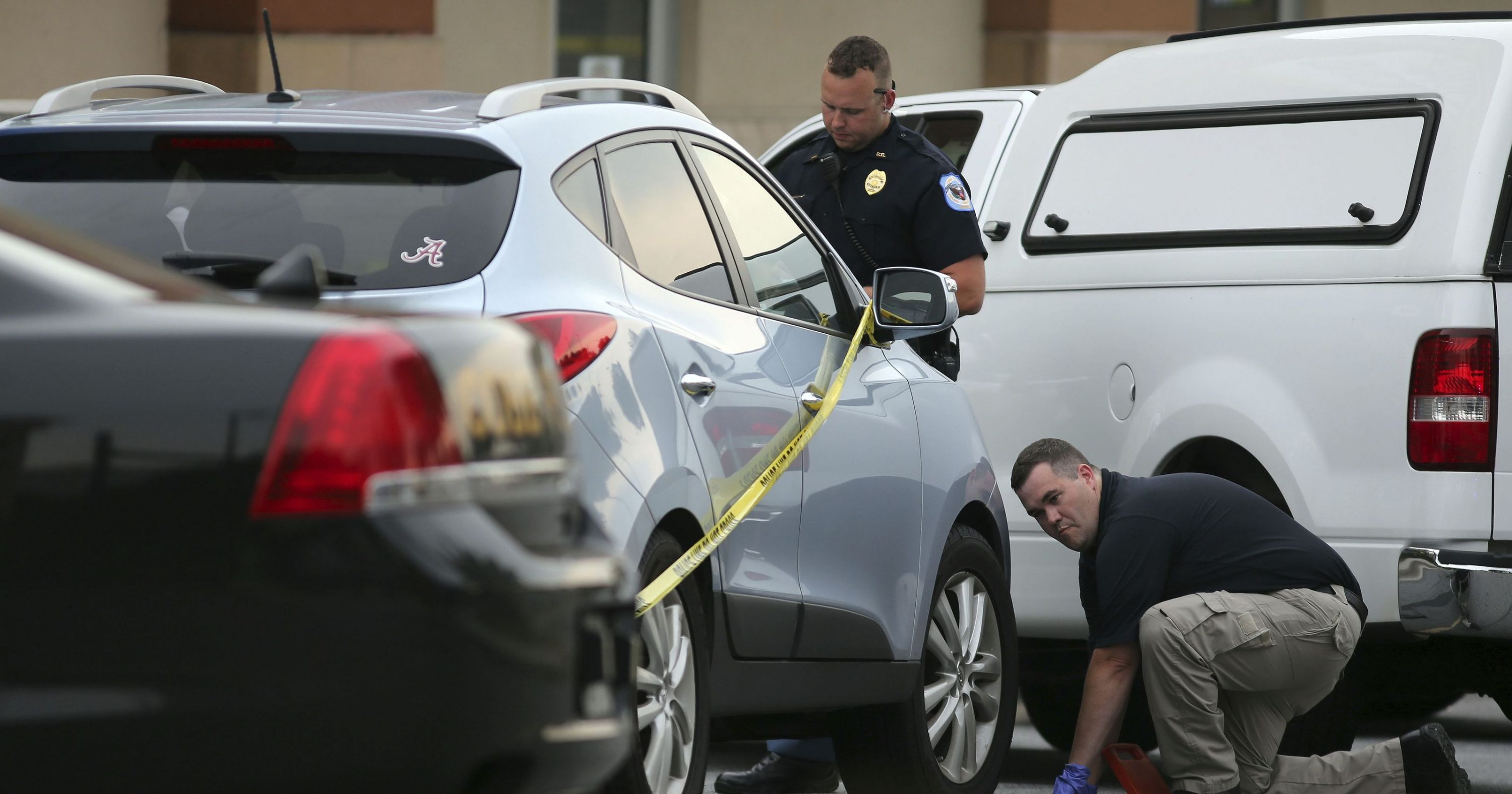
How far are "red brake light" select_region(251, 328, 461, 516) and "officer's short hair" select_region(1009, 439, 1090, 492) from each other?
135 inches

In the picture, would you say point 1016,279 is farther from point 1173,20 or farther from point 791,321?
point 1173,20

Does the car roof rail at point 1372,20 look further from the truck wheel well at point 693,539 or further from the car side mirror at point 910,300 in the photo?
the truck wheel well at point 693,539

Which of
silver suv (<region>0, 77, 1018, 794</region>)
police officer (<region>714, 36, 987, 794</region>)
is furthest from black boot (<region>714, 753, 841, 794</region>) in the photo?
silver suv (<region>0, 77, 1018, 794</region>)

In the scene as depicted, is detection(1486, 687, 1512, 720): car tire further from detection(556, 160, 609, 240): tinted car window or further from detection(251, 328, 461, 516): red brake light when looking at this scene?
detection(251, 328, 461, 516): red brake light

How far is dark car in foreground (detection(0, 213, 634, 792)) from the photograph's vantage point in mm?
2523

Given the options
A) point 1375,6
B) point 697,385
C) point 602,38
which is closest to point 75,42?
point 602,38

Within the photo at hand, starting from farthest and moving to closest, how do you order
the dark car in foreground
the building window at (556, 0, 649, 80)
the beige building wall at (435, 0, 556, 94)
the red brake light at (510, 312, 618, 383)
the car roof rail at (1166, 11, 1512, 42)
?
the building window at (556, 0, 649, 80), the beige building wall at (435, 0, 556, 94), the car roof rail at (1166, 11, 1512, 42), the red brake light at (510, 312, 618, 383), the dark car in foreground

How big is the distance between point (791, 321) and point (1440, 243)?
6.36 ft

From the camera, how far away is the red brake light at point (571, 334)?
12.2ft

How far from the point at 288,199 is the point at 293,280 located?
2.87 feet

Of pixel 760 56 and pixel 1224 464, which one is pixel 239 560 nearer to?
pixel 1224 464

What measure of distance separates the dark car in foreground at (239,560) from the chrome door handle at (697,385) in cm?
142

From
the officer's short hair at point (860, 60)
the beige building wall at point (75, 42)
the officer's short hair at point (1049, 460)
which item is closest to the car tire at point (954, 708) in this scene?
the officer's short hair at point (1049, 460)

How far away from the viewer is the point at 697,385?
416cm
